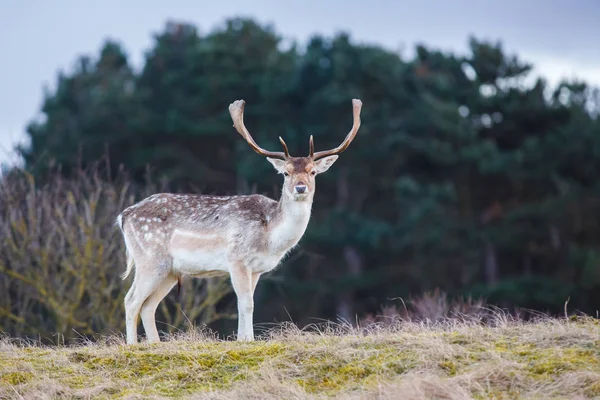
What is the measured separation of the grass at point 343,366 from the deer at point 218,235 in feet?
7.66

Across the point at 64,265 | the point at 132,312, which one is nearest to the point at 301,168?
the point at 132,312

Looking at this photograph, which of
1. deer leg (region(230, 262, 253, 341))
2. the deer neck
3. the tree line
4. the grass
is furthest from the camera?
the tree line

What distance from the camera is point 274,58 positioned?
118ft

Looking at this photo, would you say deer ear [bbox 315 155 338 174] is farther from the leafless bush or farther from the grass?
the leafless bush

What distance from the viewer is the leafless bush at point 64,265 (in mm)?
18984

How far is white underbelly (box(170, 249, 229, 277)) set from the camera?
1180 centimetres

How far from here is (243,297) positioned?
37.1ft

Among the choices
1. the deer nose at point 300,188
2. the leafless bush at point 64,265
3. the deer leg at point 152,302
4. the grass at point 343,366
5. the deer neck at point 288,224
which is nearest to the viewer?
the grass at point 343,366

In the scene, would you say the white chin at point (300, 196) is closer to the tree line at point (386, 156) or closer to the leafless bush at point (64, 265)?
the leafless bush at point (64, 265)

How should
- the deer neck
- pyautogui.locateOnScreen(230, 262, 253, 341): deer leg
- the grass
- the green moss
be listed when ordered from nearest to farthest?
the grass, the green moss, pyautogui.locateOnScreen(230, 262, 253, 341): deer leg, the deer neck

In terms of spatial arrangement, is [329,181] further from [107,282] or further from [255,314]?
[107,282]

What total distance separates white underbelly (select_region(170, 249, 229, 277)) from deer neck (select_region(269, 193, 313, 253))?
575mm

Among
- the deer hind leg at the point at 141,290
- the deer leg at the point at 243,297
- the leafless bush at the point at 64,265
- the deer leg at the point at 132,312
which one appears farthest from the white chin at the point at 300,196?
the leafless bush at the point at 64,265

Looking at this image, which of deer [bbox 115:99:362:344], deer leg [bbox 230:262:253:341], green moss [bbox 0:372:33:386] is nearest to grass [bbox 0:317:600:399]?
green moss [bbox 0:372:33:386]
